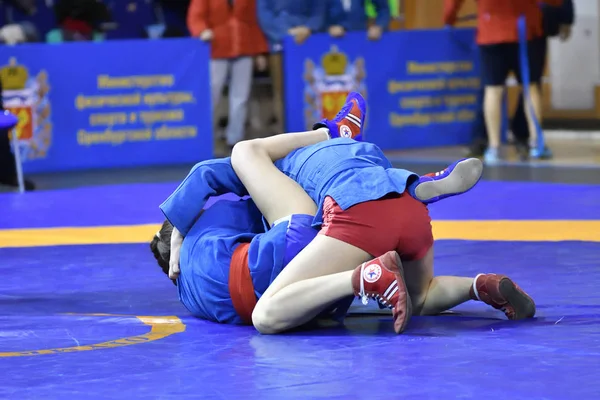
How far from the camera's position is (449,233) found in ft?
18.4

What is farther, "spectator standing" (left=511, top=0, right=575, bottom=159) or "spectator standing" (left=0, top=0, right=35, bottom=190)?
"spectator standing" (left=511, top=0, right=575, bottom=159)

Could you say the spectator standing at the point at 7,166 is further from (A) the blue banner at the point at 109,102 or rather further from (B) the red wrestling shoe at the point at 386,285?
(B) the red wrestling shoe at the point at 386,285

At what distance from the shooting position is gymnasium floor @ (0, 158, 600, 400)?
2883mm

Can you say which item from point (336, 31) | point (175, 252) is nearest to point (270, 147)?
point (175, 252)

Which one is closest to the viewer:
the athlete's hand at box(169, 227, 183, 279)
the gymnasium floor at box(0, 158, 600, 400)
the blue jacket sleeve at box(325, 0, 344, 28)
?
the gymnasium floor at box(0, 158, 600, 400)

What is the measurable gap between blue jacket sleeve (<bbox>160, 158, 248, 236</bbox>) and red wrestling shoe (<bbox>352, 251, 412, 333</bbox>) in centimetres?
69

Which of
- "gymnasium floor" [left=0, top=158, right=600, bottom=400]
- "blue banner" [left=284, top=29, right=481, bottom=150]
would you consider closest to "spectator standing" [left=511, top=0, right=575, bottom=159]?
"blue banner" [left=284, top=29, right=481, bottom=150]

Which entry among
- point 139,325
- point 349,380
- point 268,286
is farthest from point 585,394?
point 139,325

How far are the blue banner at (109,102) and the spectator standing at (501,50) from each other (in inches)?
82.5

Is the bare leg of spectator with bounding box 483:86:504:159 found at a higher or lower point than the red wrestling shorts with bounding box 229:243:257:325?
lower

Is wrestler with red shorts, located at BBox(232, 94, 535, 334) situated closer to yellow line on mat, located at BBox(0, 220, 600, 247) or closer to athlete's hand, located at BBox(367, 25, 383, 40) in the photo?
yellow line on mat, located at BBox(0, 220, 600, 247)

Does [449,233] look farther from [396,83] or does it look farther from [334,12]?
[334,12]

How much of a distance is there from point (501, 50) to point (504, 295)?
5462 mm

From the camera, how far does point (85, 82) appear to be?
879 cm
